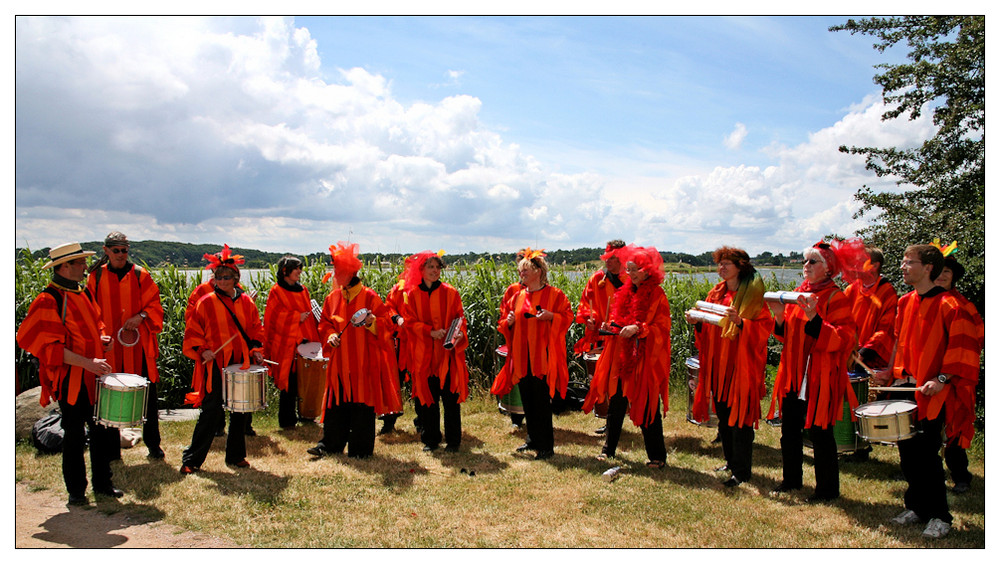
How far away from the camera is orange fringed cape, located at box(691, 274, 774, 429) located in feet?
18.3

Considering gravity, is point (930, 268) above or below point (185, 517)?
above

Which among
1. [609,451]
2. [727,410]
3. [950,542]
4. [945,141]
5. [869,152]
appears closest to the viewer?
[950,542]

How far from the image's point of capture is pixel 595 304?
762cm

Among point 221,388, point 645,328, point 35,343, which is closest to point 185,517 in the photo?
point 221,388

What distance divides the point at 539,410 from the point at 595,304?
4.86ft

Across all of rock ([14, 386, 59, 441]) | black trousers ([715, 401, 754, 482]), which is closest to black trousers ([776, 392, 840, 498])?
black trousers ([715, 401, 754, 482])

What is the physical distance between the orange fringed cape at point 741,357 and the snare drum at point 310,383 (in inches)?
175

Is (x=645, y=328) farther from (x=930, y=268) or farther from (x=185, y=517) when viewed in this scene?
(x=185, y=517)

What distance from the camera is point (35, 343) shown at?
5094 mm

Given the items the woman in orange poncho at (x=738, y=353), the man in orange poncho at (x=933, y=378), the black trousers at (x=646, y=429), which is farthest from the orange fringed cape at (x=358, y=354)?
the man in orange poncho at (x=933, y=378)

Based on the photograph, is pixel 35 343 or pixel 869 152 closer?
pixel 35 343

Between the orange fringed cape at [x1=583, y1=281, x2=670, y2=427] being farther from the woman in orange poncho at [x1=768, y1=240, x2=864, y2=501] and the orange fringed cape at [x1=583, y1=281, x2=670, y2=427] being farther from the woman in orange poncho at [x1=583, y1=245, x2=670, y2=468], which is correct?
the woman in orange poncho at [x1=768, y1=240, x2=864, y2=501]

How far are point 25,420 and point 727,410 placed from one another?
752cm

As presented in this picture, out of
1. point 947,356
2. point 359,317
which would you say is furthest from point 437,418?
point 947,356
